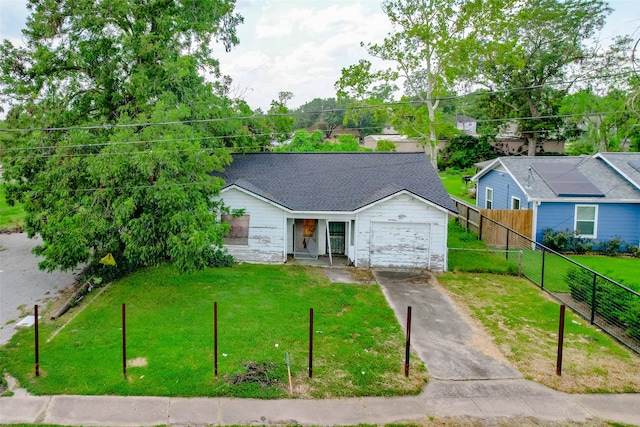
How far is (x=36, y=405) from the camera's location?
7.65 metres

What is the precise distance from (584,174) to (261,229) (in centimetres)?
1427

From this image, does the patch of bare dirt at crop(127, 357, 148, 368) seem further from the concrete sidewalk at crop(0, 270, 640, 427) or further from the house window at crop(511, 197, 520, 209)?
the house window at crop(511, 197, 520, 209)

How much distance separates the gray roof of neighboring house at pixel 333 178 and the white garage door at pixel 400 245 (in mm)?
1119

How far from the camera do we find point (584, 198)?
1800cm

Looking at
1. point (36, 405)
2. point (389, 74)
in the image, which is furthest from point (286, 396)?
point (389, 74)

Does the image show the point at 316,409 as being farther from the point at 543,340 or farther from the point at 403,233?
the point at 403,233

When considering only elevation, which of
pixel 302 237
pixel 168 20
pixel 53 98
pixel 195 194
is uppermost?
pixel 168 20

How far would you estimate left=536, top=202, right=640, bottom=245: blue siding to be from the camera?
1806cm

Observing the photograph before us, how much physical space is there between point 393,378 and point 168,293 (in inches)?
299

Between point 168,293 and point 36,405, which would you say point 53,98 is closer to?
point 168,293

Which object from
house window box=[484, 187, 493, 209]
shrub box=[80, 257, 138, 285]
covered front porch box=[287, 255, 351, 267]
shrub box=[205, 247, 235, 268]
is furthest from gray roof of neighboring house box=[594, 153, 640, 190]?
shrub box=[80, 257, 138, 285]

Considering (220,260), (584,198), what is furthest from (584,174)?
(220,260)

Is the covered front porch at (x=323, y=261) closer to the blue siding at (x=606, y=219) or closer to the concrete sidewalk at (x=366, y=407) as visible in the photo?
the concrete sidewalk at (x=366, y=407)

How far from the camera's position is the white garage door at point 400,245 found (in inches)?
619
